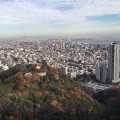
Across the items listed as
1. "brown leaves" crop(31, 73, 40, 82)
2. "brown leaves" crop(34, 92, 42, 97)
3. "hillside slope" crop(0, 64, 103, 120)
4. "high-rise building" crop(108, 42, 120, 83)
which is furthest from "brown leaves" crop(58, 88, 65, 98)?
"high-rise building" crop(108, 42, 120, 83)

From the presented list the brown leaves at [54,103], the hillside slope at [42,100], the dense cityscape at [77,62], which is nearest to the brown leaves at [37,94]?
the hillside slope at [42,100]

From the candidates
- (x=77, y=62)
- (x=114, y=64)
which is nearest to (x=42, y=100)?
(x=114, y=64)

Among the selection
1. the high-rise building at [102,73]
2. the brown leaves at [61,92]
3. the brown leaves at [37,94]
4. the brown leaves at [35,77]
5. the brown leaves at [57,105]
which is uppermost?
the brown leaves at [35,77]

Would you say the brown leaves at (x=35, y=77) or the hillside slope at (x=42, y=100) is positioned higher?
the brown leaves at (x=35, y=77)

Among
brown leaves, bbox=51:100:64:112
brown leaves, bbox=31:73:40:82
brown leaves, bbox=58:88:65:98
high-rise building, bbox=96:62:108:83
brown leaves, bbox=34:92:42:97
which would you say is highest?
brown leaves, bbox=31:73:40:82

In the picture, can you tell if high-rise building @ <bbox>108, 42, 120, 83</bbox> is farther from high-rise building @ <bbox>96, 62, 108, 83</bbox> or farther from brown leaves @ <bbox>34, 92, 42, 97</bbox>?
brown leaves @ <bbox>34, 92, 42, 97</bbox>

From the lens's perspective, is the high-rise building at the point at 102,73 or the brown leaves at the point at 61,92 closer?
the brown leaves at the point at 61,92

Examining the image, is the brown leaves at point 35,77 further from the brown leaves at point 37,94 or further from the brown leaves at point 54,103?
the brown leaves at point 54,103

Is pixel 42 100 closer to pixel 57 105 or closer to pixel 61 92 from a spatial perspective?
pixel 57 105

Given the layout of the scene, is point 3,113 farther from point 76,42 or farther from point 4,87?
point 76,42
